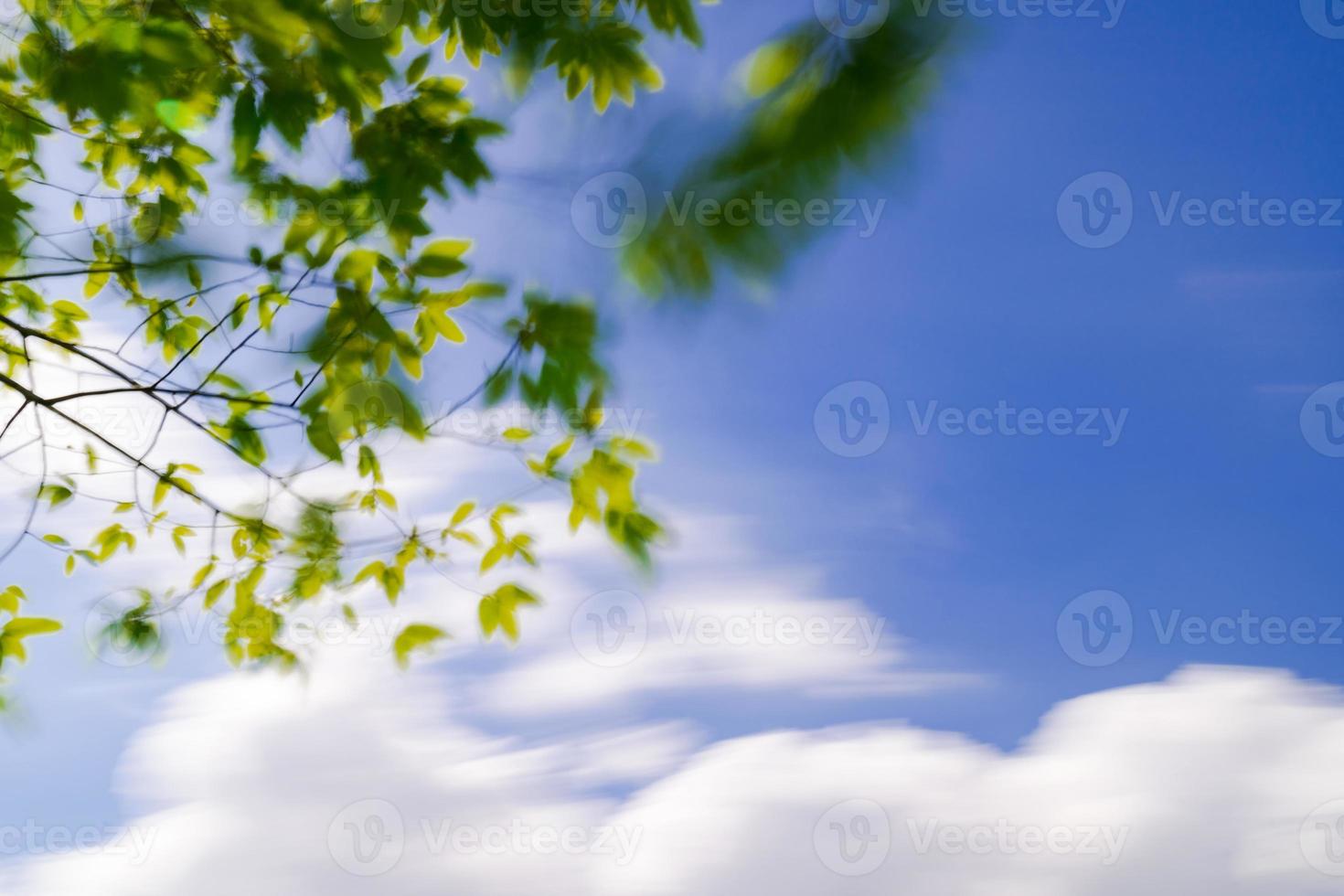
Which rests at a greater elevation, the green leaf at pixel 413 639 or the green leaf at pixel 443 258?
the green leaf at pixel 443 258

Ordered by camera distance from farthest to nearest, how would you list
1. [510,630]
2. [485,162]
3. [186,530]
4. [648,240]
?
[186,530], [510,630], [485,162], [648,240]

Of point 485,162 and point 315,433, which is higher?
point 485,162

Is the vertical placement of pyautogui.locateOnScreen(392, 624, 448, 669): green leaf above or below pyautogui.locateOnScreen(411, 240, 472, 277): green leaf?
below

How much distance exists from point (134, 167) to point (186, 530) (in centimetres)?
89

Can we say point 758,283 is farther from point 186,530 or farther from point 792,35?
point 186,530

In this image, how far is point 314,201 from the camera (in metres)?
1.71

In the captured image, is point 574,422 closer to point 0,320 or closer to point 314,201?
point 314,201

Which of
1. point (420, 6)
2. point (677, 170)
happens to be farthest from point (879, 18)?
point (420, 6)

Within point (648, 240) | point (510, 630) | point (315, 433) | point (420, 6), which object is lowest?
point (510, 630)

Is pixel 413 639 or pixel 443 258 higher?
pixel 443 258

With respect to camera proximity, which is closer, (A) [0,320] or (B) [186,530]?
(A) [0,320]

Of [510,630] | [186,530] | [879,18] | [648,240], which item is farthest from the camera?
[186,530]

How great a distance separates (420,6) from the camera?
6.20 ft

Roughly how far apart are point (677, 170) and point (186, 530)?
61.1 inches
